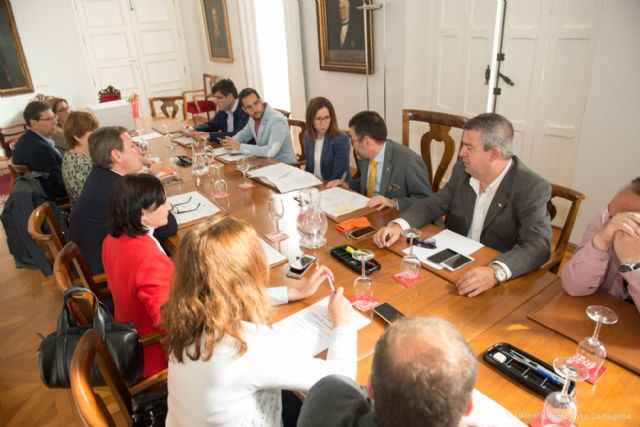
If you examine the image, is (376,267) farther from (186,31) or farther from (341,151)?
(186,31)

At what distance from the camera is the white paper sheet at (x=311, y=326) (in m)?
1.31

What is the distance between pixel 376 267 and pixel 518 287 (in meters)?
0.52

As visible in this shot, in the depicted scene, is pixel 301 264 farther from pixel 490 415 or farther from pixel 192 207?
pixel 192 207

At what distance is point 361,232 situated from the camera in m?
2.00

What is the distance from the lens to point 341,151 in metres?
3.20

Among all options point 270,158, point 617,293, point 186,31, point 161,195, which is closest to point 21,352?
point 161,195

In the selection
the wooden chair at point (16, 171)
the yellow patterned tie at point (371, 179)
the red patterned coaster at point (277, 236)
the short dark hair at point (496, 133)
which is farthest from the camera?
the wooden chair at point (16, 171)

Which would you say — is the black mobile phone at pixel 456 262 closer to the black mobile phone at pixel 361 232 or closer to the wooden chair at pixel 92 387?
the black mobile phone at pixel 361 232

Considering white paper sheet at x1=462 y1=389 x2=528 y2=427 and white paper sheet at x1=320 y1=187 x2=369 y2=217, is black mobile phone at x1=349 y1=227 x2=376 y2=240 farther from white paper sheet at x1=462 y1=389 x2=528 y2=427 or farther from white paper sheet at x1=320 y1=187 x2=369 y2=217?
white paper sheet at x1=462 y1=389 x2=528 y2=427

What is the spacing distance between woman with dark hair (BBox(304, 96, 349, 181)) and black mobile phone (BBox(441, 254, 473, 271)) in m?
1.58

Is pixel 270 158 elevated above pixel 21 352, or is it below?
above

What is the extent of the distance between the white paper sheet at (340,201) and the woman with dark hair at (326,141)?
0.68 meters

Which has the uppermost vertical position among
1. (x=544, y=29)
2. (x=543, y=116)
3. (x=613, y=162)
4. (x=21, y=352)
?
(x=544, y=29)

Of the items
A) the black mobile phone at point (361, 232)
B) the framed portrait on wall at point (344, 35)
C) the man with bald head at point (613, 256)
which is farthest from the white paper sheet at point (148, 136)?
the man with bald head at point (613, 256)
